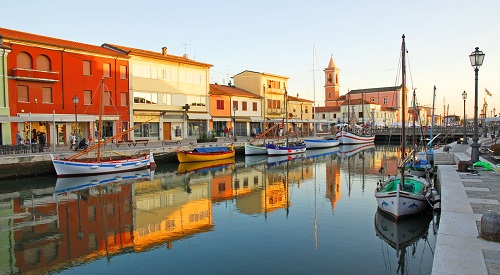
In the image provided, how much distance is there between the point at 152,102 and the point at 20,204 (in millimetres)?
27928

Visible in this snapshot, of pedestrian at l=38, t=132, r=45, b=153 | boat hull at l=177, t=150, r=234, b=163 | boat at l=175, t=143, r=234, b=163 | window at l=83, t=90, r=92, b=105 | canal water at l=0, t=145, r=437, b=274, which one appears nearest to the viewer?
canal water at l=0, t=145, r=437, b=274

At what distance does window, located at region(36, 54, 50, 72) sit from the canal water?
14685mm

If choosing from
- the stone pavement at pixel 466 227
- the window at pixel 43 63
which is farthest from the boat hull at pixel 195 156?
the stone pavement at pixel 466 227

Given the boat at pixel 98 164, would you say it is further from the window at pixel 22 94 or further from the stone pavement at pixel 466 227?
the stone pavement at pixel 466 227

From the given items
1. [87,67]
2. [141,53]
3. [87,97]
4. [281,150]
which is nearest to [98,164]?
[87,97]

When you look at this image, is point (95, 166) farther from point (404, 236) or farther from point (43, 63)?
point (404, 236)

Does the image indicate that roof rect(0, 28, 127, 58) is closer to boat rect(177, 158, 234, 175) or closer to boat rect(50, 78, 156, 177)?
boat rect(50, 78, 156, 177)

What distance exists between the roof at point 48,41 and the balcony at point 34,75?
2662 millimetres

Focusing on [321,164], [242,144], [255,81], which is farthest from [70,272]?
[255,81]

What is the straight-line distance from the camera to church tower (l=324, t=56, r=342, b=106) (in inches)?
4503

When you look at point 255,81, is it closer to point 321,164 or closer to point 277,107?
point 277,107

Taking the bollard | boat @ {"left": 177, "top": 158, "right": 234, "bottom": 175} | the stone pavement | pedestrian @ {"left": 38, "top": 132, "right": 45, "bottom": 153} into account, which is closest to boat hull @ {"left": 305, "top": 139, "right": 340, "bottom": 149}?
boat @ {"left": 177, "top": 158, "right": 234, "bottom": 175}

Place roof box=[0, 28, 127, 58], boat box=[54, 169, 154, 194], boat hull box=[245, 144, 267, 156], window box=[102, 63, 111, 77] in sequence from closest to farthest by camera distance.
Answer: boat box=[54, 169, 154, 194], roof box=[0, 28, 127, 58], window box=[102, 63, 111, 77], boat hull box=[245, 144, 267, 156]

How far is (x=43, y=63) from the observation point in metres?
36.6
